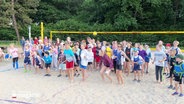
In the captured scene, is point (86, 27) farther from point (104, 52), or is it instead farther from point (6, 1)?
point (104, 52)

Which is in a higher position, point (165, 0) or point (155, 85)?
point (165, 0)

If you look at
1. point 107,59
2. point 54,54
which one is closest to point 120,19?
point 54,54

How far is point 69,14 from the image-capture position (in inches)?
1657

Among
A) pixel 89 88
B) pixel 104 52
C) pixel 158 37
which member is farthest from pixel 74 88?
pixel 158 37

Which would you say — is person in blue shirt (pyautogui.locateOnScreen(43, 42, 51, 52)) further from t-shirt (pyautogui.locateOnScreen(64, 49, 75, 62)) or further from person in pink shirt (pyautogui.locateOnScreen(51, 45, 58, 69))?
t-shirt (pyautogui.locateOnScreen(64, 49, 75, 62))

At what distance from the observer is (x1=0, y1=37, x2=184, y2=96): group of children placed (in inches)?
451

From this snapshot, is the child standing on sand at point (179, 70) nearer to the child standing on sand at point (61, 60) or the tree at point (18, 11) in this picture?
the child standing on sand at point (61, 60)

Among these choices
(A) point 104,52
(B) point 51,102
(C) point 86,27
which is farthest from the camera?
(C) point 86,27

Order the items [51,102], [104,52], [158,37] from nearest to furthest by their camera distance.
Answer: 1. [51,102]
2. [104,52]
3. [158,37]

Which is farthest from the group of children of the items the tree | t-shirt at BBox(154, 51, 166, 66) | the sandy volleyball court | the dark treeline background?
the dark treeline background

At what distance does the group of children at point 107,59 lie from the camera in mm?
11461

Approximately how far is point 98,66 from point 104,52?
3357mm

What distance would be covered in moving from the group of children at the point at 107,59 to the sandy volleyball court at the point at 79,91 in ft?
1.24

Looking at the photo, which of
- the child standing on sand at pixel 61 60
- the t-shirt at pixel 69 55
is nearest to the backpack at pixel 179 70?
the t-shirt at pixel 69 55
